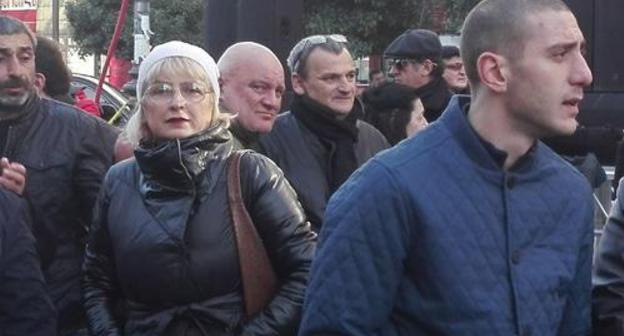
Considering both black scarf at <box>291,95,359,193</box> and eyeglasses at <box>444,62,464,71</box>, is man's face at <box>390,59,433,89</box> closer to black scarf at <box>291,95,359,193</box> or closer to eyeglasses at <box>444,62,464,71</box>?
eyeglasses at <box>444,62,464,71</box>

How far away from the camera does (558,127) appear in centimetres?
293

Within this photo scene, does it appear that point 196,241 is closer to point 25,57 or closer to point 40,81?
point 25,57

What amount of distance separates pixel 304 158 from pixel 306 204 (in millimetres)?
249

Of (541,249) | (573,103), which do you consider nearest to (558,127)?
(573,103)

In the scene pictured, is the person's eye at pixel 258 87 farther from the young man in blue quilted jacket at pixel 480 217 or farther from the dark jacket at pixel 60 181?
the young man in blue quilted jacket at pixel 480 217

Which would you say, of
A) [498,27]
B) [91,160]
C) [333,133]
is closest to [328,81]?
[333,133]

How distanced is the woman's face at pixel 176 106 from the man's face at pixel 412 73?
356 centimetres

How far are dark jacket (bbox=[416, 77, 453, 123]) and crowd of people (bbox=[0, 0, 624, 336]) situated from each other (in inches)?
53.7

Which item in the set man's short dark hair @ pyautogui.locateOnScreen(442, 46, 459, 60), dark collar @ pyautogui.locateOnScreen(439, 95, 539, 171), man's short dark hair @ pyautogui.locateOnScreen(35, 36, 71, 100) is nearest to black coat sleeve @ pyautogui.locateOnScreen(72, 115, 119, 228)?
man's short dark hair @ pyautogui.locateOnScreen(35, 36, 71, 100)

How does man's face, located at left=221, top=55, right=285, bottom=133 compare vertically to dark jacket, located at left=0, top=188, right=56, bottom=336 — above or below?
above

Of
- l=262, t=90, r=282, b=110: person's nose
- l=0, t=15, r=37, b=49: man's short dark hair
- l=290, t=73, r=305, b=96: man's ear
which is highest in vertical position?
l=0, t=15, r=37, b=49: man's short dark hair

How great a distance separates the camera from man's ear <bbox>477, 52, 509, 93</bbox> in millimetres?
2930

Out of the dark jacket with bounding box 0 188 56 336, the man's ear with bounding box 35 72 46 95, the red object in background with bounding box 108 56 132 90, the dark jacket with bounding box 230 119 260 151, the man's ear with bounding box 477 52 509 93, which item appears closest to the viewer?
the man's ear with bounding box 477 52 509 93

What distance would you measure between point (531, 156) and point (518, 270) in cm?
29
